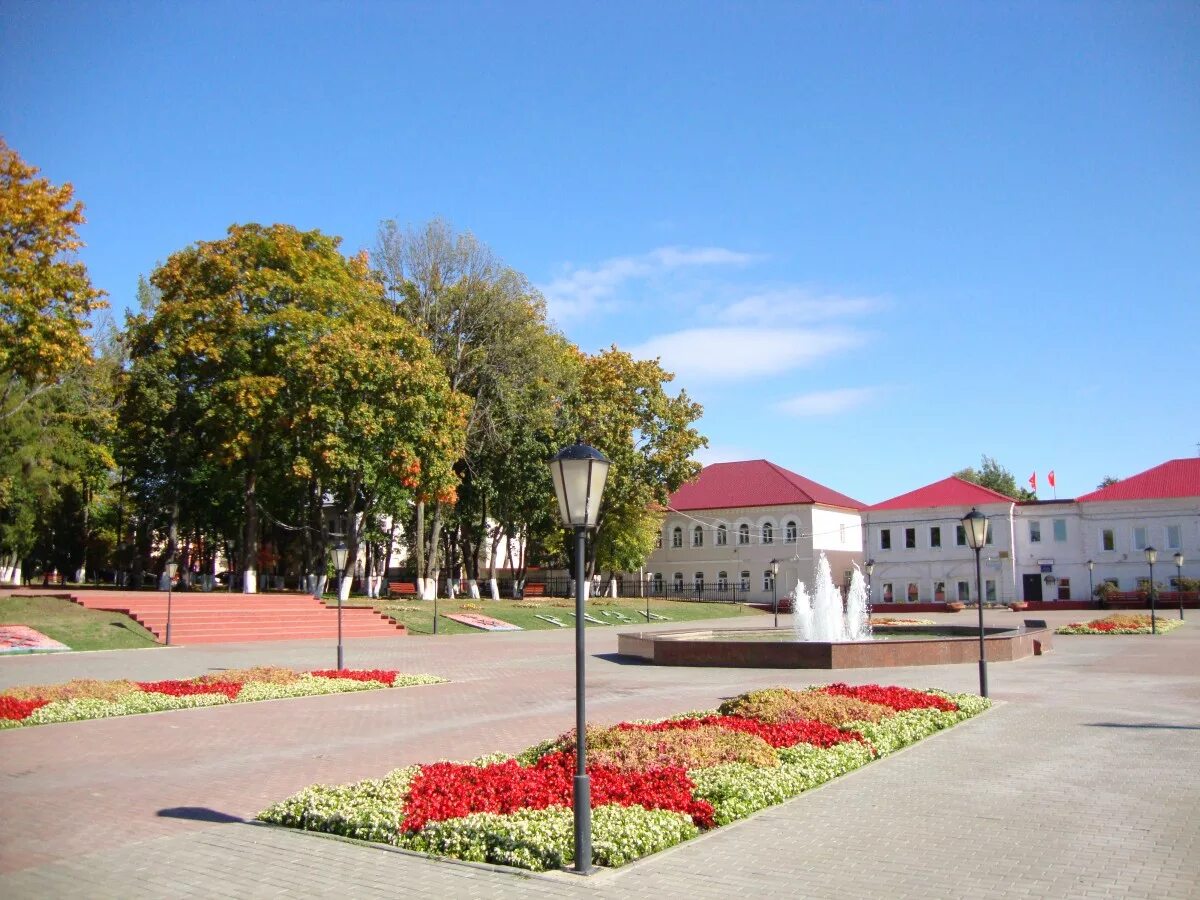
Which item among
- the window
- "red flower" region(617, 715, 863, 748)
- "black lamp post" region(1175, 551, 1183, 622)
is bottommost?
"red flower" region(617, 715, 863, 748)

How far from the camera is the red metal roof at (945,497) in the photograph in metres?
64.9

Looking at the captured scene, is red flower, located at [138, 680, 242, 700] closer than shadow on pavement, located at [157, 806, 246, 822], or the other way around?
shadow on pavement, located at [157, 806, 246, 822]

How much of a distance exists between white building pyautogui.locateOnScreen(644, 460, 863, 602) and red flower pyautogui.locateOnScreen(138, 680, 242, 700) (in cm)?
5168

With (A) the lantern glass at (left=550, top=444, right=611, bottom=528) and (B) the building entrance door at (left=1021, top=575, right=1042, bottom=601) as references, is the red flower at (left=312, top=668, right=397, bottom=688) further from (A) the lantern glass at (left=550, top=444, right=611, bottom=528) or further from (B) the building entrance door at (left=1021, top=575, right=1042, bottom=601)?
(B) the building entrance door at (left=1021, top=575, right=1042, bottom=601)

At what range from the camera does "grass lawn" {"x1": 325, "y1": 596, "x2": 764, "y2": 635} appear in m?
36.4

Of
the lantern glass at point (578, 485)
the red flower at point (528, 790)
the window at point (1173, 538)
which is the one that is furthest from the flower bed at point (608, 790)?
the window at point (1173, 538)

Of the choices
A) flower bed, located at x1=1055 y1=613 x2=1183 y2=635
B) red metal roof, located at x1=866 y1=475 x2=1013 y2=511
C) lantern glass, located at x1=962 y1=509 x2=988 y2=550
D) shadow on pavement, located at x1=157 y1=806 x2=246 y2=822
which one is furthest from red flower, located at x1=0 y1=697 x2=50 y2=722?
red metal roof, located at x1=866 y1=475 x2=1013 y2=511

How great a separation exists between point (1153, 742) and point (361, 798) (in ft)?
29.3

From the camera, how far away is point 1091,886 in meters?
6.11

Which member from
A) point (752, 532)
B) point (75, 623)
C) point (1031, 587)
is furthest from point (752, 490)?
point (75, 623)

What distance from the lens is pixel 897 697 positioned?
14102 mm

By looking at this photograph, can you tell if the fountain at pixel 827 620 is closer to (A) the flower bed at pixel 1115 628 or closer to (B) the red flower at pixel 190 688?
(A) the flower bed at pixel 1115 628

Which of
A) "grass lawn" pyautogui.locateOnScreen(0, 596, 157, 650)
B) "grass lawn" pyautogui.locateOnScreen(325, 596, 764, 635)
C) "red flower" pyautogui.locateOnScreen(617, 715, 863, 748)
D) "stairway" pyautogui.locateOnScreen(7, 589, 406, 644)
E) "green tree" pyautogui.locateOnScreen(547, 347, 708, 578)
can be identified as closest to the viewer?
"red flower" pyautogui.locateOnScreen(617, 715, 863, 748)

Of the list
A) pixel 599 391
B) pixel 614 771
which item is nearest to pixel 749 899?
pixel 614 771
